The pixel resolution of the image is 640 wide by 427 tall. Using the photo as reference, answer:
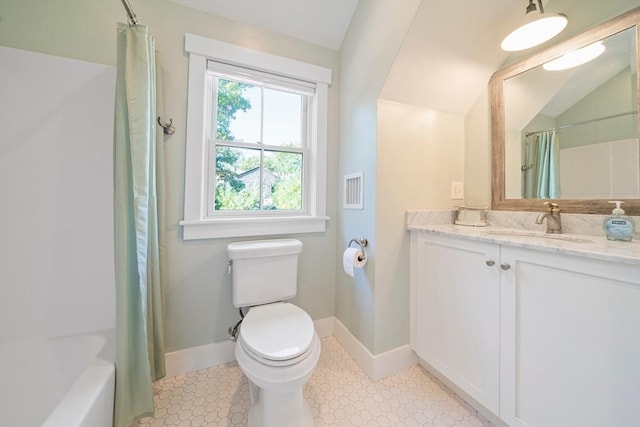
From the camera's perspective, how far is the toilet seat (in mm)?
916

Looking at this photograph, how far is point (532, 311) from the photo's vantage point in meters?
0.88

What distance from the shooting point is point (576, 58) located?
116 centimetres

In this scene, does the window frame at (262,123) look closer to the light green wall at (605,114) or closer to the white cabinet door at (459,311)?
the white cabinet door at (459,311)

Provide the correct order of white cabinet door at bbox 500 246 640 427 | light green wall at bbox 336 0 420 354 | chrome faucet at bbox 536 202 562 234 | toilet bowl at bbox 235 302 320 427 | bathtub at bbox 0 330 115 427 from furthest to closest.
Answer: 1. light green wall at bbox 336 0 420 354
2. chrome faucet at bbox 536 202 562 234
3. toilet bowl at bbox 235 302 320 427
4. bathtub at bbox 0 330 115 427
5. white cabinet door at bbox 500 246 640 427

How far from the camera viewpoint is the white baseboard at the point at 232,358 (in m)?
1.35

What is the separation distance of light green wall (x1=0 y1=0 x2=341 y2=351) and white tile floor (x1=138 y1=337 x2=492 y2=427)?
224 mm

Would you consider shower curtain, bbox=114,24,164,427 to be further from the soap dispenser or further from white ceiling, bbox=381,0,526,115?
the soap dispenser

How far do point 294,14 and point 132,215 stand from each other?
155cm

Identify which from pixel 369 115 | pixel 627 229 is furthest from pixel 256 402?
pixel 627 229

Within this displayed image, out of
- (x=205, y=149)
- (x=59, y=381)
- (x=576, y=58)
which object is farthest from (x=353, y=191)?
(x=59, y=381)

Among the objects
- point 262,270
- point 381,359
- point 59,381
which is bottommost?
point 381,359

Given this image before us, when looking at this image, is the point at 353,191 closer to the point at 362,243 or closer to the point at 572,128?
the point at 362,243

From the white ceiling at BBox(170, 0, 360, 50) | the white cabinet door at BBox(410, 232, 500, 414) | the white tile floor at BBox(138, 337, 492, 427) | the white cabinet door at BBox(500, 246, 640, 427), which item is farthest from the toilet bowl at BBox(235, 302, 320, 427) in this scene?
the white ceiling at BBox(170, 0, 360, 50)

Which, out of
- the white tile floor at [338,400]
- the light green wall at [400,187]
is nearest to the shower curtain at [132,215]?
the white tile floor at [338,400]
